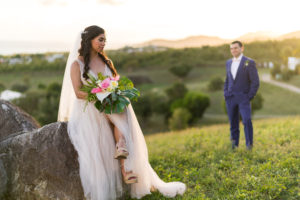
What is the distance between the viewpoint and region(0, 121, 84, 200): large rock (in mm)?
4949

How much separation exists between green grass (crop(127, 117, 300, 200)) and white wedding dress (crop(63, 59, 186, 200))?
523 millimetres

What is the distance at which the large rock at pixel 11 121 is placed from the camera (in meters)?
5.95

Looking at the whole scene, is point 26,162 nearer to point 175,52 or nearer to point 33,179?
point 33,179

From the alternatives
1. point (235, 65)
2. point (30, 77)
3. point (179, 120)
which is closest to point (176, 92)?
point (179, 120)

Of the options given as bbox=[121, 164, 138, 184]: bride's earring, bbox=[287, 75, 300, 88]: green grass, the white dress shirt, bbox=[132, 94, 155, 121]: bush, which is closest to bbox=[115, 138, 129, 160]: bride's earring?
bbox=[121, 164, 138, 184]: bride's earring

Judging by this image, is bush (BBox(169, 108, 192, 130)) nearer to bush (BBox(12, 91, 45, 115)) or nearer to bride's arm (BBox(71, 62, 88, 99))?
bush (BBox(12, 91, 45, 115))

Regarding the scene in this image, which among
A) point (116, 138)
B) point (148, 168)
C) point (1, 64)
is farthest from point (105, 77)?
point (1, 64)

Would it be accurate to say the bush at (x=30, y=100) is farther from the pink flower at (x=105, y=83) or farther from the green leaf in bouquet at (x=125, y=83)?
the pink flower at (x=105, y=83)

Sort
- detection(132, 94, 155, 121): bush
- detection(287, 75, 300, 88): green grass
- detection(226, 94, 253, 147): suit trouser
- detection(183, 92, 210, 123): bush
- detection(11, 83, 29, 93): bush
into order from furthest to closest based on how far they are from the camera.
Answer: detection(11, 83, 29, 93): bush
detection(287, 75, 300, 88): green grass
detection(132, 94, 155, 121): bush
detection(183, 92, 210, 123): bush
detection(226, 94, 253, 147): suit trouser

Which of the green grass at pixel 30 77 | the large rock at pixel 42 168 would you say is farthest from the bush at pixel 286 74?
the large rock at pixel 42 168

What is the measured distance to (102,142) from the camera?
5242mm

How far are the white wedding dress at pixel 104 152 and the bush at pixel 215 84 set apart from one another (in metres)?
49.6

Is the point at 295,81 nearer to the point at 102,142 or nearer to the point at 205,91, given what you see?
the point at 205,91

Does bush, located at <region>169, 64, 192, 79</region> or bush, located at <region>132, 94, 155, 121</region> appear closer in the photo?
bush, located at <region>132, 94, 155, 121</region>
